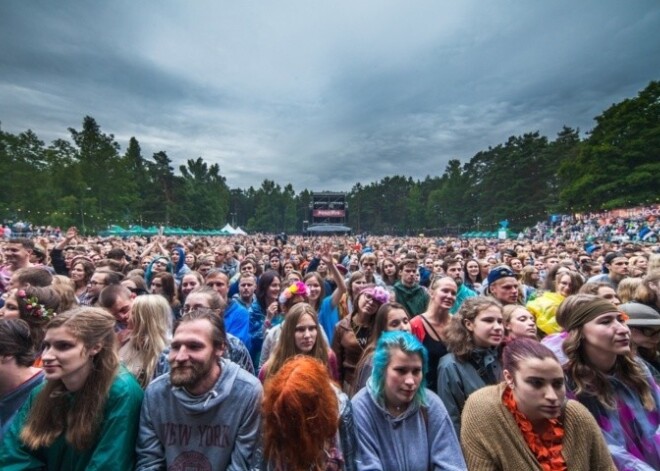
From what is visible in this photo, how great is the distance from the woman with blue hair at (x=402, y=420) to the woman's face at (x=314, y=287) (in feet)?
10.4

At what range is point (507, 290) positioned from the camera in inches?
176

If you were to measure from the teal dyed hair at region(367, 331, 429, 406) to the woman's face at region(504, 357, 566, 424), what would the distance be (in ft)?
1.92

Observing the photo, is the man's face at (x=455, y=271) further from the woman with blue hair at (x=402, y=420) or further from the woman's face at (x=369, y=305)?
the woman with blue hair at (x=402, y=420)

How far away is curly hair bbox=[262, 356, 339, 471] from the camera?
1888 mm

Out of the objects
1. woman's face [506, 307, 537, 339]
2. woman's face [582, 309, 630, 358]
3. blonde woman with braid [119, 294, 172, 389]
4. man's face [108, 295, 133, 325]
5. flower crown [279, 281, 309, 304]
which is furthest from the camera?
flower crown [279, 281, 309, 304]

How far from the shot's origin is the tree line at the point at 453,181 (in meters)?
39.3

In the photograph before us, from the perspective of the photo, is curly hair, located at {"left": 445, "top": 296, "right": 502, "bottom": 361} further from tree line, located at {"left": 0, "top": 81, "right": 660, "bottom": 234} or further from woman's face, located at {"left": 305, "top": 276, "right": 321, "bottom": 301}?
tree line, located at {"left": 0, "top": 81, "right": 660, "bottom": 234}

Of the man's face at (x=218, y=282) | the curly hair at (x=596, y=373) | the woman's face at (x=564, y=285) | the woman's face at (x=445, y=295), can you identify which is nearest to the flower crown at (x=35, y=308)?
the man's face at (x=218, y=282)

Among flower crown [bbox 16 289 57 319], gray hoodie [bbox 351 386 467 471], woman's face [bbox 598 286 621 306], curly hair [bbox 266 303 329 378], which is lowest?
gray hoodie [bbox 351 386 467 471]

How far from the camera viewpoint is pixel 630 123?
3966cm

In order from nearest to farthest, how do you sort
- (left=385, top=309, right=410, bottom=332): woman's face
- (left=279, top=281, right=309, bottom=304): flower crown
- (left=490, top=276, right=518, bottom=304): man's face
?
(left=385, top=309, right=410, bottom=332): woman's face
(left=279, top=281, right=309, bottom=304): flower crown
(left=490, top=276, right=518, bottom=304): man's face

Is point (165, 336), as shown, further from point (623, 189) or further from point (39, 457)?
point (623, 189)

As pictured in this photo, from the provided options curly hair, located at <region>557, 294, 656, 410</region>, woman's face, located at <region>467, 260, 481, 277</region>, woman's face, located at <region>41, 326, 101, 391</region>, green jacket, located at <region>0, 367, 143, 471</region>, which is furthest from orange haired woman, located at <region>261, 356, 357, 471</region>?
woman's face, located at <region>467, 260, 481, 277</region>

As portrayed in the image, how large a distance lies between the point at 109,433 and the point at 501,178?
64450mm
